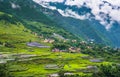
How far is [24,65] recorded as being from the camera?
179625mm

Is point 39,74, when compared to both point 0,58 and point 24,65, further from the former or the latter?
point 0,58

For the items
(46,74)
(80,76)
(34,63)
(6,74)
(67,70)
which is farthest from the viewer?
(34,63)

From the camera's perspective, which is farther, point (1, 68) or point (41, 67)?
point (41, 67)

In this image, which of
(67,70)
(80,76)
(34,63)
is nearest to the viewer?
(80,76)

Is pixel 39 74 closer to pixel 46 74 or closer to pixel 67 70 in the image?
pixel 46 74

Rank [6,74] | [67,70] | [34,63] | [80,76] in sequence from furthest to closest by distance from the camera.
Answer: [34,63] → [67,70] → [80,76] → [6,74]

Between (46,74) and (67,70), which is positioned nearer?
(46,74)

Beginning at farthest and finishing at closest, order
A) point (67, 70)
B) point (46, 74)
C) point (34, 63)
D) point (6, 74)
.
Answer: point (34, 63) < point (67, 70) < point (46, 74) < point (6, 74)

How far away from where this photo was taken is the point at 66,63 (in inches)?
7810

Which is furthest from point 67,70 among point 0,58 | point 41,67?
point 0,58

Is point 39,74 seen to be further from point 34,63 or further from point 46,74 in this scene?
point 34,63

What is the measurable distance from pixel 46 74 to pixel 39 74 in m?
2.86

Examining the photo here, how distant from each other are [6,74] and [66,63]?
6844 centimetres

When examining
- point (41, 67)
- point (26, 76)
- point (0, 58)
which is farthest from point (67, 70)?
point (0, 58)
